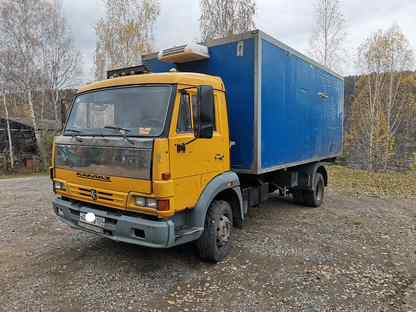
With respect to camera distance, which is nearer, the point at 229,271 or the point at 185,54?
the point at 229,271

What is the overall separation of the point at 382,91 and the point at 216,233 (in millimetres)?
21511

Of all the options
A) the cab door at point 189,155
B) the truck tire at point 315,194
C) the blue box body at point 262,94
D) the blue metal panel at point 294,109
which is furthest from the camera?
the truck tire at point 315,194

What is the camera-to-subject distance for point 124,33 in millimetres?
17969

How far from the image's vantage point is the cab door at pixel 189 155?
127 inches

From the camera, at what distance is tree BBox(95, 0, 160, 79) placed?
59.1 ft

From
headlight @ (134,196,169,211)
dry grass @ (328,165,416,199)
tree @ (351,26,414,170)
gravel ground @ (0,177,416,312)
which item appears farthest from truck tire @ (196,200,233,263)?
tree @ (351,26,414,170)

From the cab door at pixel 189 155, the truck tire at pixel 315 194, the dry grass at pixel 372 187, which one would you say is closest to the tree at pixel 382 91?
the dry grass at pixel 372 187

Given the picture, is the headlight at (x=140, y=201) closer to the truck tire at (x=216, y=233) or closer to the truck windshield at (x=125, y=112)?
the truck windshield at (x=125, y=112)

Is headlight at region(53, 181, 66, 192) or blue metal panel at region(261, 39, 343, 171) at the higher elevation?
blue metal panel at region(261, 39, 343, 171)

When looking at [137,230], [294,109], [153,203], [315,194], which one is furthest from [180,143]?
[315,194]

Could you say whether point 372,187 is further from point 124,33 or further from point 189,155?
point 124,33

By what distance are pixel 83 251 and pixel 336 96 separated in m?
7.04

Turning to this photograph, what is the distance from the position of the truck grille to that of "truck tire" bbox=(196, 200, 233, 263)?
46.1 inches

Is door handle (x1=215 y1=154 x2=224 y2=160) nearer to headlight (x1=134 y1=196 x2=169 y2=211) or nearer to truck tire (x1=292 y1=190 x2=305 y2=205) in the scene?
headlight (x1=134 y1=196 x2=169 y2=211)
